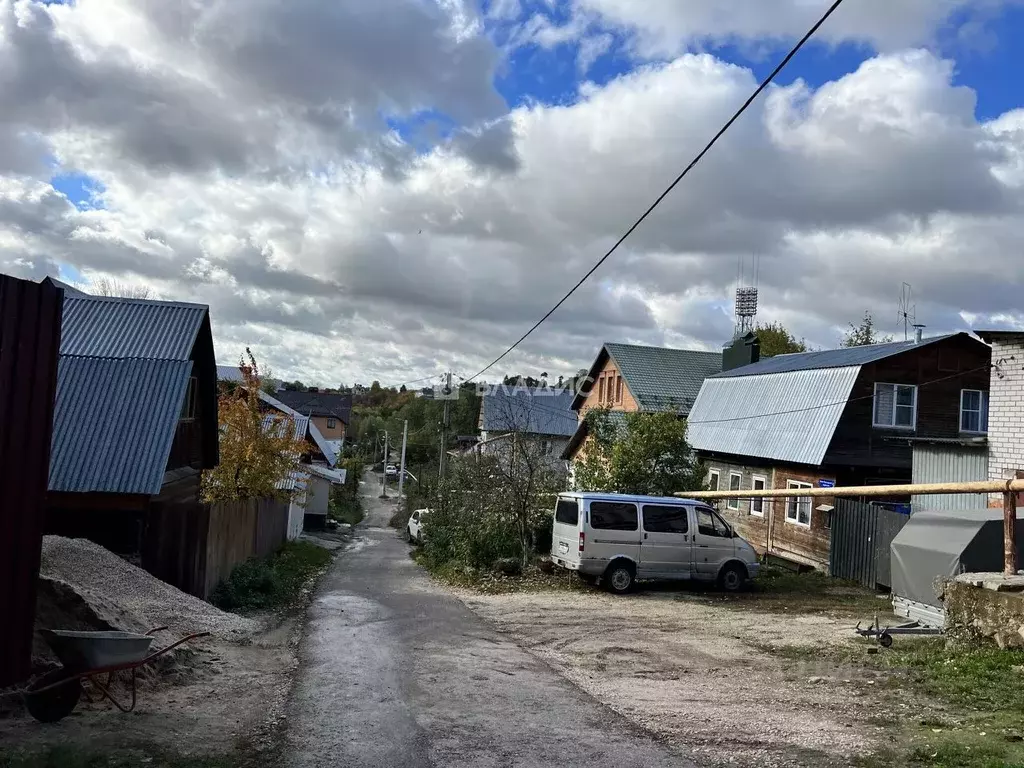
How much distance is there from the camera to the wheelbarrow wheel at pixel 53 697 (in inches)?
266

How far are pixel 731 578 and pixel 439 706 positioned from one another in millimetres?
11853

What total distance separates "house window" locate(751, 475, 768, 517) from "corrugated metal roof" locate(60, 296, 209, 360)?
696 inches

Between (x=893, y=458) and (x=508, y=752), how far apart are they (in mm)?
20487

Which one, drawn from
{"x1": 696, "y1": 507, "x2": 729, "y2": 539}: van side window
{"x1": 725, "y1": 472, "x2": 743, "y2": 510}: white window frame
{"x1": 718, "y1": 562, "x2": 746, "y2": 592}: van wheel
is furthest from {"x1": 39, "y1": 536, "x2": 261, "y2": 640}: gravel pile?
{"x1": 725, "y1": 472, "x2": 743, "y2": 510}: white window frame

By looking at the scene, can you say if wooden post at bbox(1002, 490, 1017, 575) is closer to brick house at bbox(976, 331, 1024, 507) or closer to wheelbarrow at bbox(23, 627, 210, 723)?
brick house at bbox(976, 331, 1024, 507)

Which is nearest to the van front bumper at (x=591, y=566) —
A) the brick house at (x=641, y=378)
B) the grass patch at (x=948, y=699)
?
the grass patch at (x=948, y=699)

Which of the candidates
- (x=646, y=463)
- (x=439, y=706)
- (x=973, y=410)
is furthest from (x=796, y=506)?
(x=439, y=706)

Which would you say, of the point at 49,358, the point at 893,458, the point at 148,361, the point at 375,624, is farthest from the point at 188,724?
the point at 893,458

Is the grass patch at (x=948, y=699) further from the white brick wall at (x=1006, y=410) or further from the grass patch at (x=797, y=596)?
the white brick wall at (x=1006, y=410)

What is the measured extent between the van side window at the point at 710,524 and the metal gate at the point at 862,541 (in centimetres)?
375

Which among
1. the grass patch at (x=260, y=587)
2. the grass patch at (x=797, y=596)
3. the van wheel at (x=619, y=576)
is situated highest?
the van wheel at (x=619, y=576)

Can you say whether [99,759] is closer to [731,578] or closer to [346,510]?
[731,578]

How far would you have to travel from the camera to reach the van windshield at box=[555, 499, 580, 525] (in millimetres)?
18047

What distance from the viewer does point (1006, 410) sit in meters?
18.1
